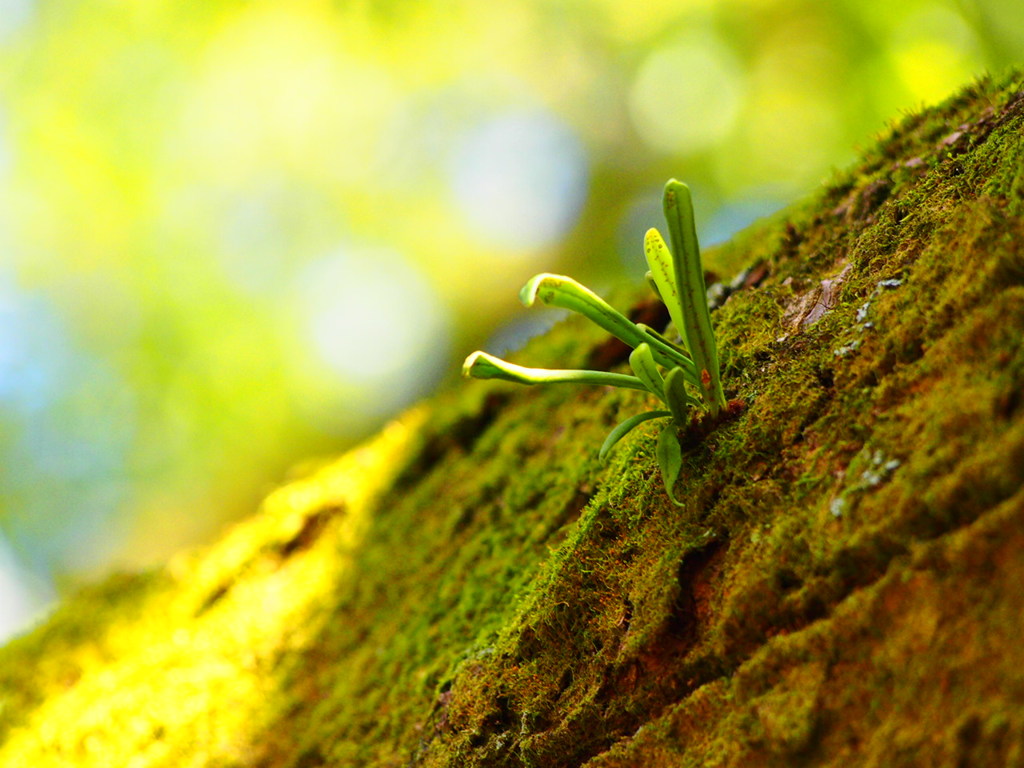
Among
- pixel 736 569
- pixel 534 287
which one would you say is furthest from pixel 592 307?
pixel 736 569

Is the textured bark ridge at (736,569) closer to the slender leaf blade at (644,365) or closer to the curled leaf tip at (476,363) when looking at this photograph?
the slender leaf blade at (644,365)

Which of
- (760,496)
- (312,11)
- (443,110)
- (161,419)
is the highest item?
(312,11)

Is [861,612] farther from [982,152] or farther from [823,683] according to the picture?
[982,152]

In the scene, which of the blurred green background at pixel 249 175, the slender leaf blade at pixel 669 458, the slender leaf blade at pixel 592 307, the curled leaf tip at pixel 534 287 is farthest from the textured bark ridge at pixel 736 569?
the blurred green background at pixel 249 175

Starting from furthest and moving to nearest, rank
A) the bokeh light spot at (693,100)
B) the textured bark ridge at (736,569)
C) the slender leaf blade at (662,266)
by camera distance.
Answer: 1. the bokeh light spot at (693,100)
2. the slender leaf blade at (662,266)
3. the textured bark ridge at (736,569)

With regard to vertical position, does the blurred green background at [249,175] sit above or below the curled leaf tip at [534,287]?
above

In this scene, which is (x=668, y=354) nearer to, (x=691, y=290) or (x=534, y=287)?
(x=691, y=290)

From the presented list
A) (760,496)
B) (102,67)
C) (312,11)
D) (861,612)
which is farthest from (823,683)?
(102,67)

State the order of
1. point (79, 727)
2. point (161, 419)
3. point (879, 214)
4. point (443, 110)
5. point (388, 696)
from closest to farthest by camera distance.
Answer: point (879, 214)
point (388, 696)
point (79, 727)
point (161, 419)
point (443, 110)
